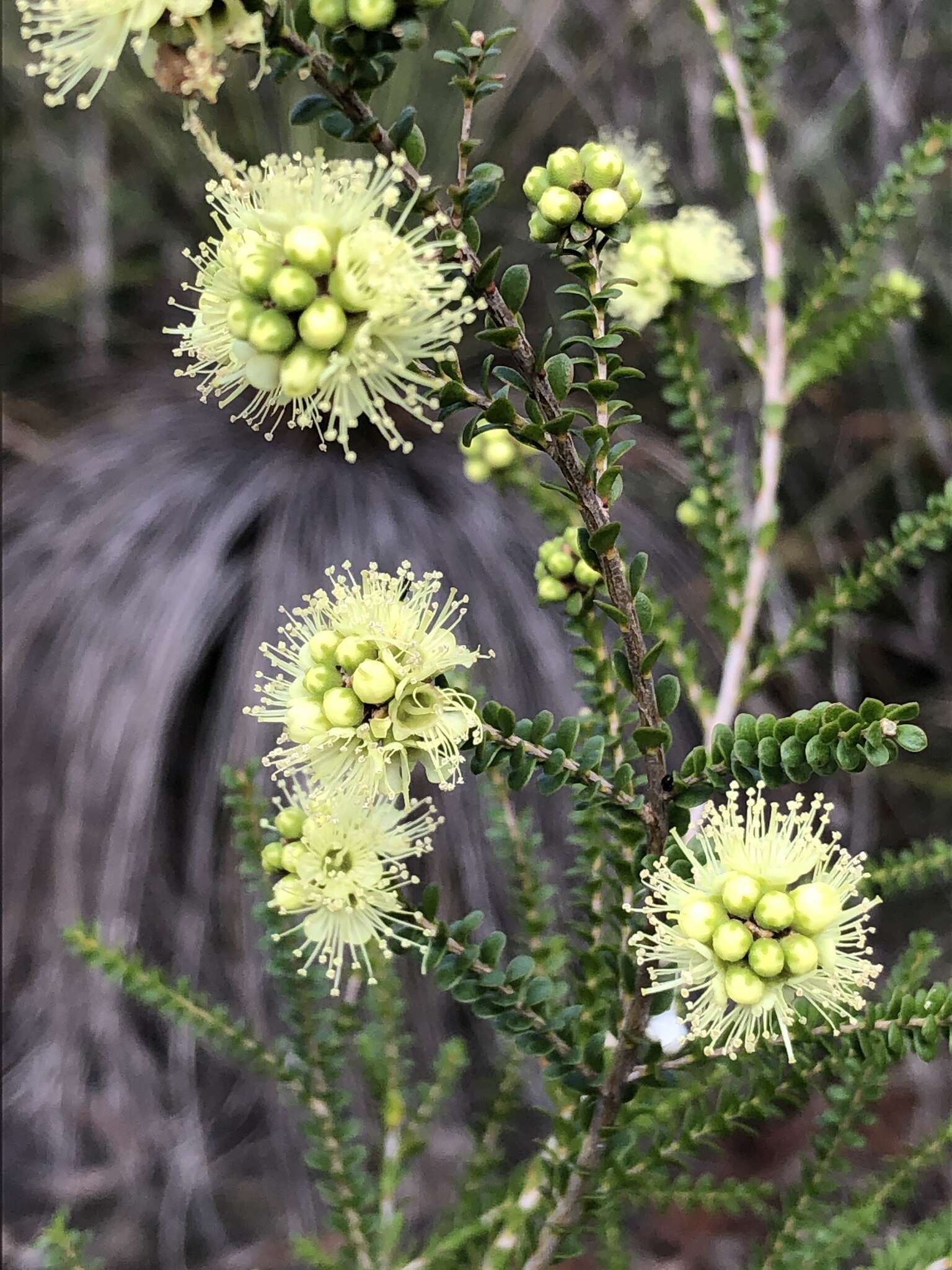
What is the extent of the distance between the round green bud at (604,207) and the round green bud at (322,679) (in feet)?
0.74

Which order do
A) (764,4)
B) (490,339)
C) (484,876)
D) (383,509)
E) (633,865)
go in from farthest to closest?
(383,509) → (484,876) → (764,4) → (633,865) → (490,339)

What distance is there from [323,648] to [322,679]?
0.01 m

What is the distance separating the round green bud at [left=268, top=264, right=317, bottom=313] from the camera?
339 millimetres

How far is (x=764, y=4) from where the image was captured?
2.19 ft

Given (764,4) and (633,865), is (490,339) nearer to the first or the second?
(633,865)

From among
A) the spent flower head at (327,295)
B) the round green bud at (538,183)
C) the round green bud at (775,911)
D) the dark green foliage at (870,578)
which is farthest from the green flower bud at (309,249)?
the dark green foliage at (870,578)

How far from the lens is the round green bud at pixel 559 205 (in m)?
0.39

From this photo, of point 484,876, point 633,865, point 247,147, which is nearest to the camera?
point 633,865

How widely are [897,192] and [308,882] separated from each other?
64 centimetres

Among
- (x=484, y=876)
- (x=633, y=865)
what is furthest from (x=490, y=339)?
(x=484, y=876)

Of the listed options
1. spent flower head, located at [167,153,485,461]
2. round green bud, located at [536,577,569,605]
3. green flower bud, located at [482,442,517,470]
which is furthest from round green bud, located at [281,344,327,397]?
green flower bud, located at [482,442,517,470]

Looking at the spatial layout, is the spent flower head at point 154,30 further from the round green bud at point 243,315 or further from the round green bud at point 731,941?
the round green bud at point 731,941

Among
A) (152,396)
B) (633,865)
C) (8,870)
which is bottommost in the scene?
(633,865)

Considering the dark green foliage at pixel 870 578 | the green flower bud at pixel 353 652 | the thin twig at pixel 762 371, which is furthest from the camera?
the thin twig at pixel 762 371
